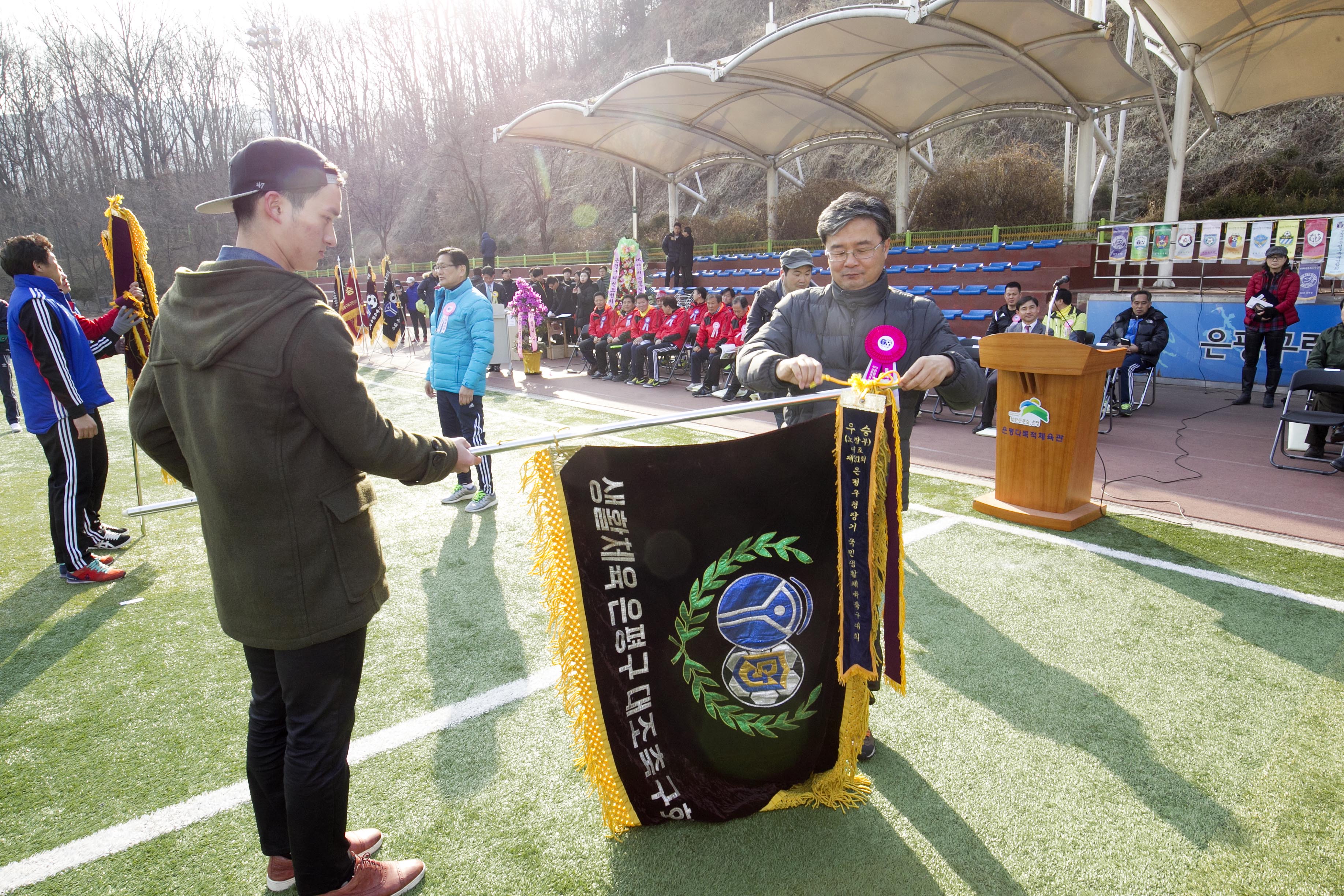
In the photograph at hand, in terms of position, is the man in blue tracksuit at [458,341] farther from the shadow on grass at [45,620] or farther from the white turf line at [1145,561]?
the white turf line at [1145,561]

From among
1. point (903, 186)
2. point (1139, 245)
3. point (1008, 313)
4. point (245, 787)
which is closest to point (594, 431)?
point (245, 787)

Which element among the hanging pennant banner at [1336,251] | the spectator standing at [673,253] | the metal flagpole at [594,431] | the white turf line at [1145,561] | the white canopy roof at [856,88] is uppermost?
the white canopy roof at [856,88]

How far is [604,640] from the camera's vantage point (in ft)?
6.87

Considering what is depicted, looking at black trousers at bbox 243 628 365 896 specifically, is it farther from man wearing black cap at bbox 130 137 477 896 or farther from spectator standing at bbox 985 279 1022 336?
spectator standing at bbox 985 279 1022 336

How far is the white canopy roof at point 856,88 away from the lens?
12406 mm

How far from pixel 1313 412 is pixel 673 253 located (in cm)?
1534

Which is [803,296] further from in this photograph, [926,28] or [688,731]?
[926,28]

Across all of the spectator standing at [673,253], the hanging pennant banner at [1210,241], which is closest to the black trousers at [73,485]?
the hanging pennant banner at [1210,241]

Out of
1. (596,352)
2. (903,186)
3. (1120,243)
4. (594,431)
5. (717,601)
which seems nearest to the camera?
(594,431)

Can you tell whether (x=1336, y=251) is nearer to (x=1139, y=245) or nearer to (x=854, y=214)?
(x=1139, y=245)

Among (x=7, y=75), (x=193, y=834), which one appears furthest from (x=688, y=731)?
(x=7, y=75)

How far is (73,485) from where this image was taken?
4.23 meters

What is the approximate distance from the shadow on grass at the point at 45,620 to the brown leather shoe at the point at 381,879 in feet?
7.47

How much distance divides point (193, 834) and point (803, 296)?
285 cm
